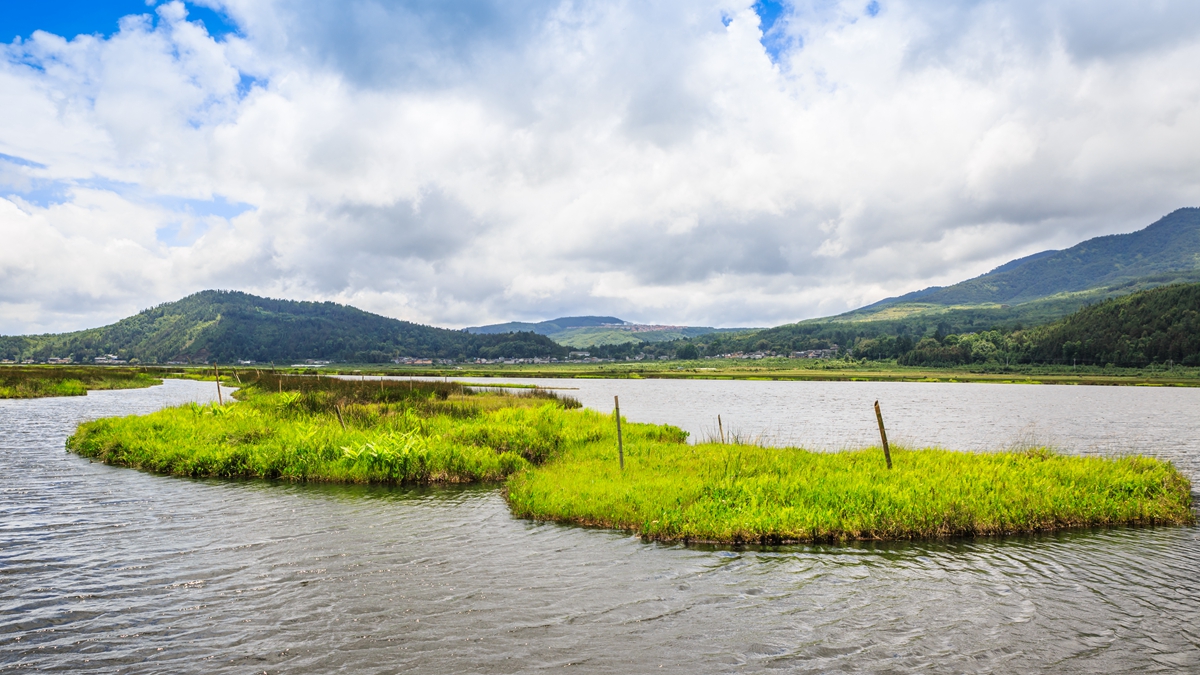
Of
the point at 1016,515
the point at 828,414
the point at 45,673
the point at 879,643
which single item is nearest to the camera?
the point at 45,673

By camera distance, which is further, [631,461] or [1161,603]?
[631,461]

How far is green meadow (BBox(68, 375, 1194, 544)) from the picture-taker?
58.2 feet

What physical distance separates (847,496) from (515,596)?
10.8m

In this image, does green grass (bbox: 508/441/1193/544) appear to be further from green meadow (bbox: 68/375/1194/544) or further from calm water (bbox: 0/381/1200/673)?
calm water (bbox: 0/381/1200/673)

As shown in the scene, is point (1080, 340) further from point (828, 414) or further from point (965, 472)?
point (965, 472)

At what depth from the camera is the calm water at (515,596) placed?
10.2 metres

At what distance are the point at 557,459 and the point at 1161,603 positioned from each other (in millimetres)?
19949

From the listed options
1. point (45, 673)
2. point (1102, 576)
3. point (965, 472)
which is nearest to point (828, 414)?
point (965, 472)

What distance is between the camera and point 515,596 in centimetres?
1291

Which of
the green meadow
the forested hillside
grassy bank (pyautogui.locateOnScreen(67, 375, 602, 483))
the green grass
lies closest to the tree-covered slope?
the forested hillside

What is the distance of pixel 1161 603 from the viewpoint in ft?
42.5

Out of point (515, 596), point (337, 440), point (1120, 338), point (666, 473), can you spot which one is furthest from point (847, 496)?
point (1120, 338)

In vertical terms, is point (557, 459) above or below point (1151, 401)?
above

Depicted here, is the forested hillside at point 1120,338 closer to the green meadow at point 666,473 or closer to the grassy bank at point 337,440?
the green meadow at point 666,473
